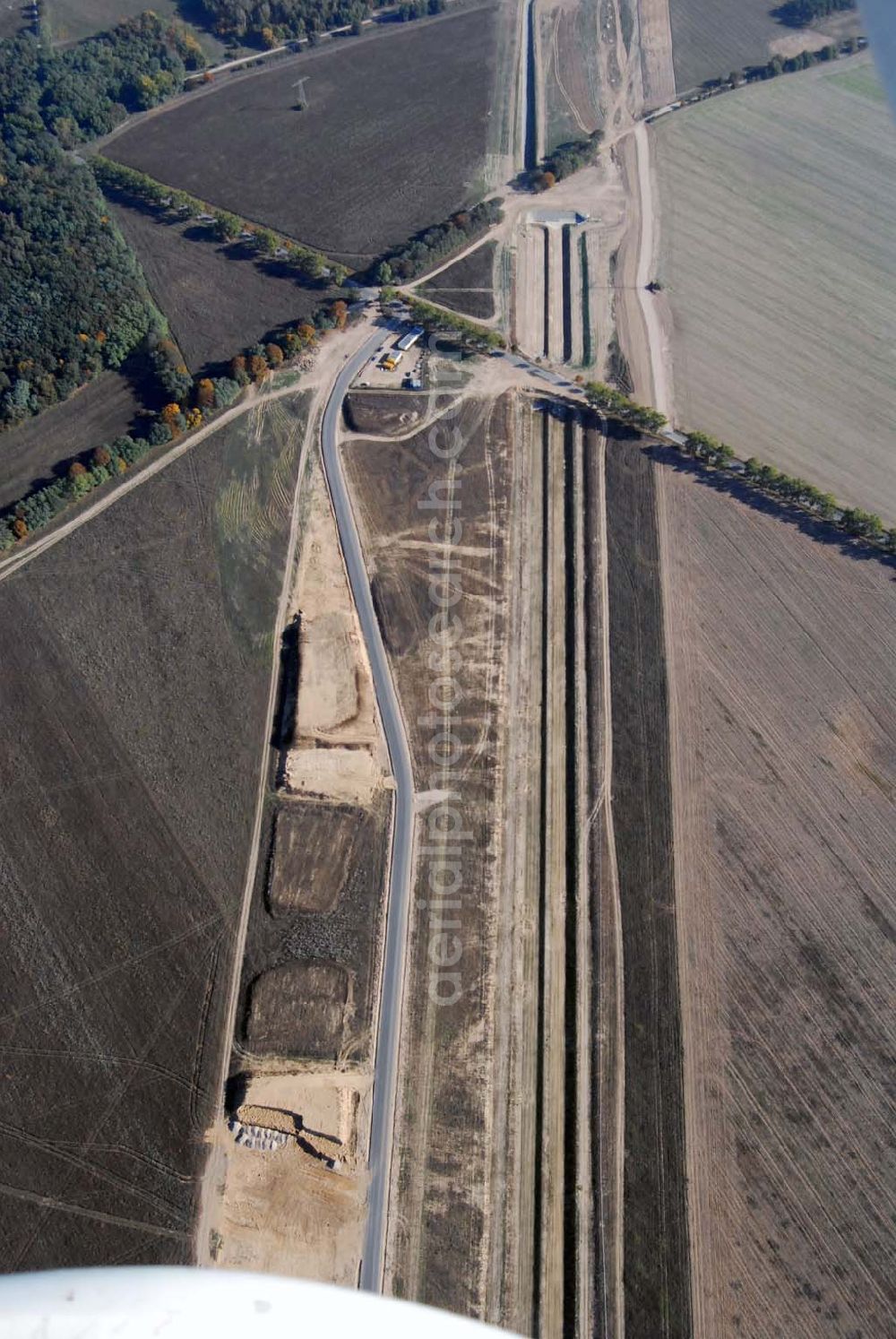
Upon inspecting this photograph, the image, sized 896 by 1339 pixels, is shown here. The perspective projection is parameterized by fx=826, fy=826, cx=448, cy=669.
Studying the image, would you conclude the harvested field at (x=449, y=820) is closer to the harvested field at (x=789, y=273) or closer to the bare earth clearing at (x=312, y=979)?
the bare earth clearing at (x=312, y=979)

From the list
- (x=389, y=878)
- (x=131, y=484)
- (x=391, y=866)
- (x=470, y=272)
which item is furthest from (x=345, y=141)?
(x=389, y=878)

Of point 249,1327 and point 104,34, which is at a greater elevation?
point 104,34

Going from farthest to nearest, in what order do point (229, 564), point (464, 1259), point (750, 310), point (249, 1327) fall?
point (750, 310)
point (229, 564)
point (464, 1259)
point (249, 1327)

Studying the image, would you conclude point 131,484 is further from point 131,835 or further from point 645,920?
point 645,920

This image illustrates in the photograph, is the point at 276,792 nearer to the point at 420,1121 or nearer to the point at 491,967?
the point at 491,967

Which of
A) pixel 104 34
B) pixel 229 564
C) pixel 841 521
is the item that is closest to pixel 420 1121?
pixel 229 564

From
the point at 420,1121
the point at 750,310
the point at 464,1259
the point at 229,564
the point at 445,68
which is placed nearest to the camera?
the point at 464,1259
